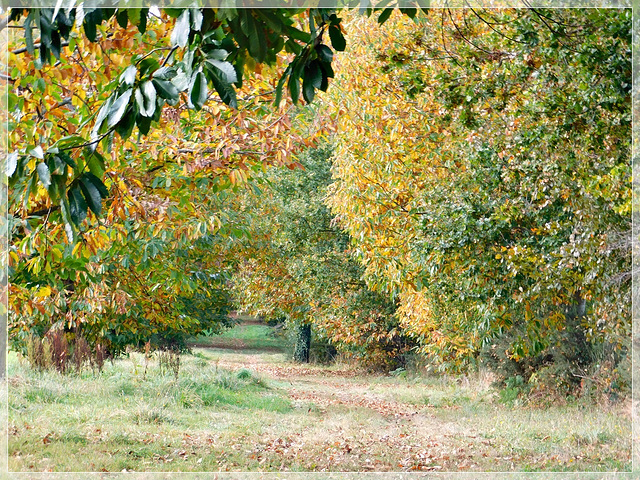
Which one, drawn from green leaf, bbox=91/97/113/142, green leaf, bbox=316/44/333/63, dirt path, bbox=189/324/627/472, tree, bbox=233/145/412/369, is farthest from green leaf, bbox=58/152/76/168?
tree, bbox=233/145/412/369

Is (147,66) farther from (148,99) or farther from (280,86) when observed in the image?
(280,86)

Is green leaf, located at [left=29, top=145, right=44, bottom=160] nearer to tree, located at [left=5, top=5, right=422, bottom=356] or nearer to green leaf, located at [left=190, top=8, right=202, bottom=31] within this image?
tree, located at [left=5, top=5, right=422, bottom=356]

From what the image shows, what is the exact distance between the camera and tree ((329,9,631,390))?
5.64 m

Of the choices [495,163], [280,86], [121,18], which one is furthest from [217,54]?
[495,163]

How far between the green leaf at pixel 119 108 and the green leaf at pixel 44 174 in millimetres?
303

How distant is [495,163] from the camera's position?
7.07 meters

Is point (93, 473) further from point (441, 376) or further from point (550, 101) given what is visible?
point (441, 376)

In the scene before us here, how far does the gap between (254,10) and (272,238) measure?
16.4 meters

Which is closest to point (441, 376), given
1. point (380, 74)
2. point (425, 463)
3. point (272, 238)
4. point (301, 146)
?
point (272, 238)

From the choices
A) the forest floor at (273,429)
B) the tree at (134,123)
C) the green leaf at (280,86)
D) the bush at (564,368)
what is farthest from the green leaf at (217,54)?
the bush at (564,368)

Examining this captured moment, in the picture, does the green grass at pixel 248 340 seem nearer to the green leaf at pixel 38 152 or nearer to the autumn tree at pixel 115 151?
the autumn tree at pixel 115 151

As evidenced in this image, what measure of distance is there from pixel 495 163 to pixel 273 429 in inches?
204

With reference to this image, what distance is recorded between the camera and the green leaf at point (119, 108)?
2.10m

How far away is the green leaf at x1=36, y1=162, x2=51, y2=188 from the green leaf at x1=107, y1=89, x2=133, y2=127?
0.30 meters
